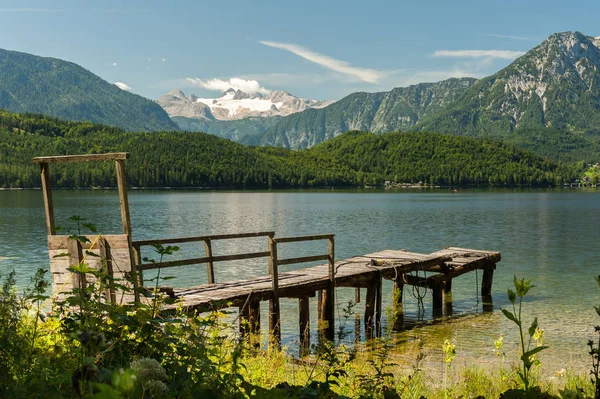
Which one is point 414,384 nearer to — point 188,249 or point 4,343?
point 4,343

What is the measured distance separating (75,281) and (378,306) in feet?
34.7

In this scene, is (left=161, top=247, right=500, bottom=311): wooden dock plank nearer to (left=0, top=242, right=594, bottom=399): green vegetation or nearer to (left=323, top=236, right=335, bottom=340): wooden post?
(left=323, top=236, right=335, bottom=340): wooden post

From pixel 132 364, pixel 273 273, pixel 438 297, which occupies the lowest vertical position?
pixel 438 297

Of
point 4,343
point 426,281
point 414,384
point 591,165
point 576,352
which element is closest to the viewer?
point 591,165

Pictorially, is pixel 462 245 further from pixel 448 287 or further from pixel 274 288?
pixel 274 288

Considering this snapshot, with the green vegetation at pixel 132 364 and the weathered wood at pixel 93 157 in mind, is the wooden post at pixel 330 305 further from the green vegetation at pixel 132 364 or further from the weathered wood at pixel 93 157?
the green vegetation at pixel 132 364

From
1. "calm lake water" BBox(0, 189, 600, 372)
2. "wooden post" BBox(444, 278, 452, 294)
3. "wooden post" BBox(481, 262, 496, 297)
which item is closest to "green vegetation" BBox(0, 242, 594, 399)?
"calm lake water" BBox(0, 189, 600, 372)

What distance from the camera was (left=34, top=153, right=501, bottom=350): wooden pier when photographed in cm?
1056

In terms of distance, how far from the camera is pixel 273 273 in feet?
48.9

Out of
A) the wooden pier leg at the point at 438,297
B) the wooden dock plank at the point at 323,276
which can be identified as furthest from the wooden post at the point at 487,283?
the wooden pier leg at the point at 438,297

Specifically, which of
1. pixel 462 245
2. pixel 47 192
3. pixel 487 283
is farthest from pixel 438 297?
pixel 462 245

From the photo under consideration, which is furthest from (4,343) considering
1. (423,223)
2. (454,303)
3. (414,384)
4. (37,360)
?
(423,223)

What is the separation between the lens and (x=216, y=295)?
45.0ft

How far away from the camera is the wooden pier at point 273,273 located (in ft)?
34.7
